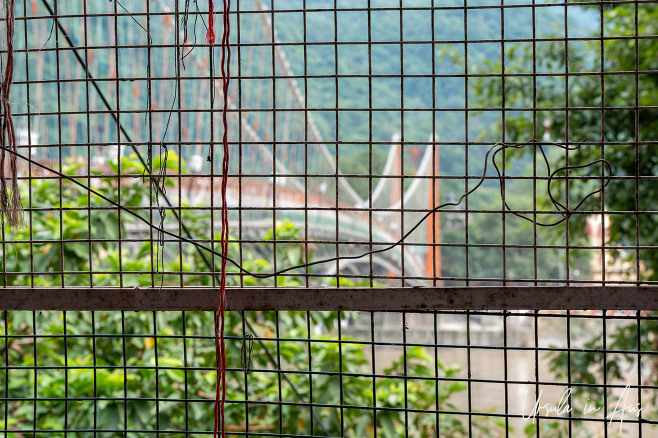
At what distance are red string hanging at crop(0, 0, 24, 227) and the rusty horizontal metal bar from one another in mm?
150

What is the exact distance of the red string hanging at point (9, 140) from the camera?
50.3 inches

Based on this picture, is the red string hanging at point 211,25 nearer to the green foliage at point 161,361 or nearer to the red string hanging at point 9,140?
the red string hanging at point 9,140

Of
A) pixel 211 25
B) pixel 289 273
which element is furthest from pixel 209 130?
pixel 211 25

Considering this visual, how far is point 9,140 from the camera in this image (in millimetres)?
1298

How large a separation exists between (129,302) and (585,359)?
2.89 m

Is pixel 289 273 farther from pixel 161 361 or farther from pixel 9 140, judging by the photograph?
pixel 9 140

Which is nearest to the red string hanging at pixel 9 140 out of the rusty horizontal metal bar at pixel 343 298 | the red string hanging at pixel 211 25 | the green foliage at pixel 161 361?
the rusty horizontal metal bar at pixel 343 298

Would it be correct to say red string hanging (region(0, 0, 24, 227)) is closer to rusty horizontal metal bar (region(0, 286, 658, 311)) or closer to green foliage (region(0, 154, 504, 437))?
rusty horizontal metal bar (region(0, 286, 658, 311))

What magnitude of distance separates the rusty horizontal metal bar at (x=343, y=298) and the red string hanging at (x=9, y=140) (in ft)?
0.49

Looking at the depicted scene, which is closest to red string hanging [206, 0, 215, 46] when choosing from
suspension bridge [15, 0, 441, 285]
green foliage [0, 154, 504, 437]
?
suspension bridge [15, 0, 441, 285]

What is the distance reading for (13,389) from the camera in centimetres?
213

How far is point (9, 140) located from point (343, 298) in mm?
696

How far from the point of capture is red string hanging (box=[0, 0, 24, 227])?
1.28 meters

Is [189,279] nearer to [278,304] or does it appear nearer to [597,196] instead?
[278,304]
